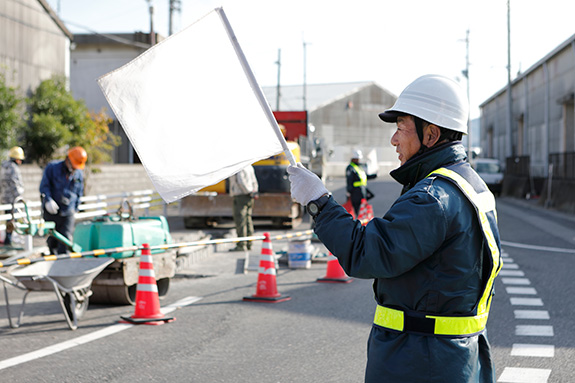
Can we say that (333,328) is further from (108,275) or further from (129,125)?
(129,125)

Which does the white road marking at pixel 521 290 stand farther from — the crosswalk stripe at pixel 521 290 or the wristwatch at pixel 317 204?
the wristwatch at pixel 317 204

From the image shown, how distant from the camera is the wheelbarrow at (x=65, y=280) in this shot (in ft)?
25.2

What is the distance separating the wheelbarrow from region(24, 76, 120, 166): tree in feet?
64.9

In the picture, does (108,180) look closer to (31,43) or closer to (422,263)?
(31,43)

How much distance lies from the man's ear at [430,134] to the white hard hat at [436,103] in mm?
48

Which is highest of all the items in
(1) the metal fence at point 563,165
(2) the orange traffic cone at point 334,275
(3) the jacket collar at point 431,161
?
(1) the metal fence at point 563,165

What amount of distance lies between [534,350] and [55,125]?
23.5 meters

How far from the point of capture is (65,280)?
25.3 ft

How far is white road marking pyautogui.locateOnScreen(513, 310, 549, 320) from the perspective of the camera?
8406 mm

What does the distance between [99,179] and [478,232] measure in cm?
2694

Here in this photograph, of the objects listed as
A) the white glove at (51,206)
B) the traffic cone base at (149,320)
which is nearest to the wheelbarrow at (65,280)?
the traffic cone base at (149,320)

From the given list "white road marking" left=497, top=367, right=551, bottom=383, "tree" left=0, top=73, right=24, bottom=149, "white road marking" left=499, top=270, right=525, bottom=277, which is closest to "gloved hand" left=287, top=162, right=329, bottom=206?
"white road marking" left=497, top=367, right=551, bottom=383

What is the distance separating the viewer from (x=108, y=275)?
8938 mm

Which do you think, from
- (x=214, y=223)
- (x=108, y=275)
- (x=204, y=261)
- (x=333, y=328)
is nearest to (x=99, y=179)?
(x=214, y=223)
